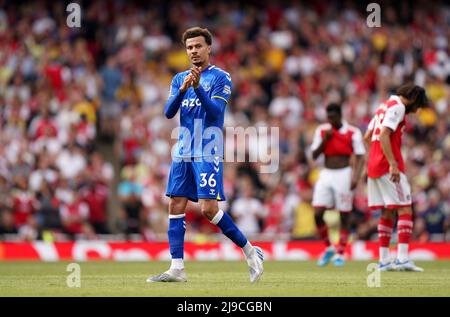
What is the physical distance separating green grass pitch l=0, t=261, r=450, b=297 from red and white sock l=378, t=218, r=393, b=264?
39 centimetres

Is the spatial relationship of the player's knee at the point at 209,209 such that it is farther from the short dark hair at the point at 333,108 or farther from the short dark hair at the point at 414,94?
the short dark hair at the point at 333,108

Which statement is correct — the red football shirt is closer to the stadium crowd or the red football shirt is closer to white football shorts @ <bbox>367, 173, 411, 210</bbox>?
white football shorts @ <bbox>367, 173, 411, 210</bbox>

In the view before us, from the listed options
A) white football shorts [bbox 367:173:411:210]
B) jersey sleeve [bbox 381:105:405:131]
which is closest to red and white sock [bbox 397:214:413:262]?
white football shorts [bbox 367:173:411:210]

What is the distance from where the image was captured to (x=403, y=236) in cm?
1399

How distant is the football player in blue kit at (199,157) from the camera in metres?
11.2

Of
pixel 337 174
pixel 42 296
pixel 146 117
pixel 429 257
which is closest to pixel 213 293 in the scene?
pixel 42 296

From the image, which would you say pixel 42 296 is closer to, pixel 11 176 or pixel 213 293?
pixel 213 293

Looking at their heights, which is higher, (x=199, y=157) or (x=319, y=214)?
(x=199, y=157)

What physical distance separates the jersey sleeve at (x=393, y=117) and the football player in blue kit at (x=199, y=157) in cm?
326

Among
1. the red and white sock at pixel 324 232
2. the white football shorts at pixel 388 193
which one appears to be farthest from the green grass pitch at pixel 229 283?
the red and white sock at pixel 324 232

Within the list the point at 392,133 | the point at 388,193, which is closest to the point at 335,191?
the point at 388,193

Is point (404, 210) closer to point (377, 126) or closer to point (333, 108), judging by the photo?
point (377, 126)

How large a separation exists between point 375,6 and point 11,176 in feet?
35.3

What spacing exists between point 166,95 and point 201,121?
13.5 meters
